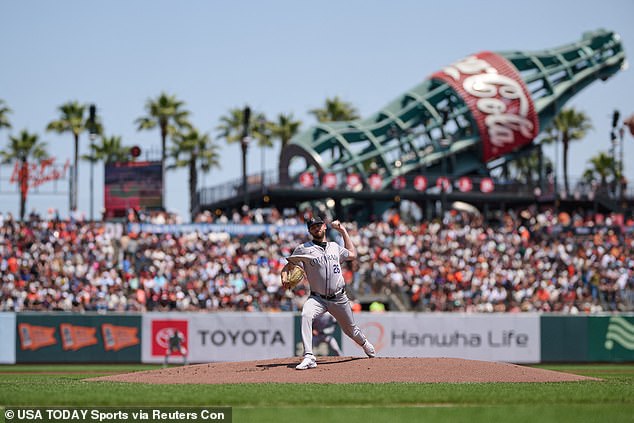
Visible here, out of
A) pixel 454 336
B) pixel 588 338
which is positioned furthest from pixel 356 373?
pixel 588 338

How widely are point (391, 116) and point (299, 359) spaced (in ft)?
121

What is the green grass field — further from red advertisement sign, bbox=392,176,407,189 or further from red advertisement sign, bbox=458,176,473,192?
red advertisement sign, bbox=458,176,473,192

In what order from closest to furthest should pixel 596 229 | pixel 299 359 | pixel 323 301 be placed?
pixel 323 301 → pixel 299 359 → pixel 596 229

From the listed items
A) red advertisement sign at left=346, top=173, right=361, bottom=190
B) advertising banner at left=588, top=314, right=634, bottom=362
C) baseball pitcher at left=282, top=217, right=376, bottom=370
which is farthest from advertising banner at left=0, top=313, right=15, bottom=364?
red advertisement sign at left=346, top=173, right=361, bottom=190

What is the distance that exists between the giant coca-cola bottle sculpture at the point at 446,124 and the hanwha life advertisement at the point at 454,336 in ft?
66.1

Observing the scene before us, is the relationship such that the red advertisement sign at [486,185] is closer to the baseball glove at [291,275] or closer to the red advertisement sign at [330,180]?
the red advertisement sign at [330,180]

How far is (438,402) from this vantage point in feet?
37.3

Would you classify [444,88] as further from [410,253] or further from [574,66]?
[410,253]

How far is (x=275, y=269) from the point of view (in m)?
34.7

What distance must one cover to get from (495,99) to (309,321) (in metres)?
40.2

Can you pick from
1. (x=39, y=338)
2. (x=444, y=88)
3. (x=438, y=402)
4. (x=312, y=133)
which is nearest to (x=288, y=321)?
(x=39, y=338)

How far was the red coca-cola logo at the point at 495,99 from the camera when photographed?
52188 millimetres

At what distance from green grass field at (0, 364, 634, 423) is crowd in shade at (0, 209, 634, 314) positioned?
18.6 m

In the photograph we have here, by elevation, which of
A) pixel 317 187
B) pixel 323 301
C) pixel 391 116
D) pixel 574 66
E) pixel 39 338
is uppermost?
pixel 574 66
